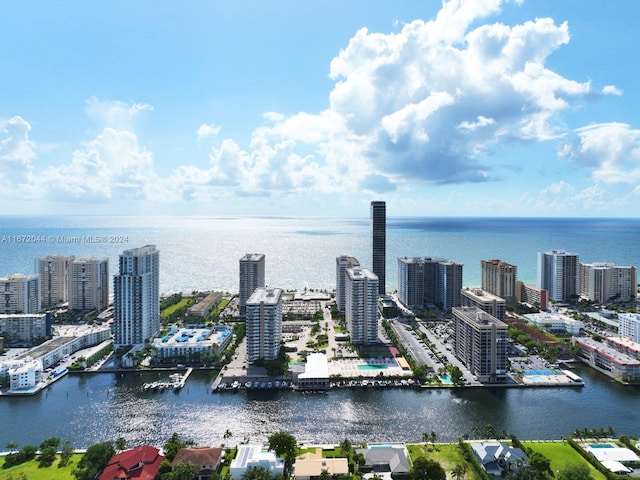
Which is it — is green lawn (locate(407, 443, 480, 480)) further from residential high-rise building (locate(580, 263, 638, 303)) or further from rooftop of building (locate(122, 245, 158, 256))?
residential high-rise building (locate(580, 263, 638, 303))

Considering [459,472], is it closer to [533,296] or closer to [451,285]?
[451,285]

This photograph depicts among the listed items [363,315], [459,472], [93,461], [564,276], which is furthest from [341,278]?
[93,461]

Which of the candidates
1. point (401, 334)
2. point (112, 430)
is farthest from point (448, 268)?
point (112, 430)

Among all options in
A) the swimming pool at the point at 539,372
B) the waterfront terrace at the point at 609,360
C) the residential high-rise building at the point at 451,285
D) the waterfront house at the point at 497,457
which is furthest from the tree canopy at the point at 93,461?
the residential high-rise building at the point at 451,285

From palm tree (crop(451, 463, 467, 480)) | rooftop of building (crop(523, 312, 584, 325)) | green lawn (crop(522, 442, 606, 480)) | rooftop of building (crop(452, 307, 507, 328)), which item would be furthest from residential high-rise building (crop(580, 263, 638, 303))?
palm tree (crop(451, 463, 467, 480))

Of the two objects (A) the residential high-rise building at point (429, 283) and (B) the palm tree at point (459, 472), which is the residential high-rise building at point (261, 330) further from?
(A) the residential high-rise building at point (429, 283)
